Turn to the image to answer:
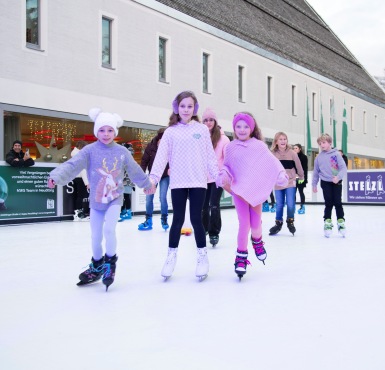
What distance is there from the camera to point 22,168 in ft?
33.8

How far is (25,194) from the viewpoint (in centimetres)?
1023

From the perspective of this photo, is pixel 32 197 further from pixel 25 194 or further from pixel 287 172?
pixel 287 172

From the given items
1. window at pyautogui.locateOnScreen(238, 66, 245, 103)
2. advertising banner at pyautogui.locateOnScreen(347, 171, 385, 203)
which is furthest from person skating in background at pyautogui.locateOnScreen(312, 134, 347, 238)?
window at pyautogui.locateOnScreen(238, 66, 245, 103)

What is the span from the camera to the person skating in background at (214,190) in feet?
21.0

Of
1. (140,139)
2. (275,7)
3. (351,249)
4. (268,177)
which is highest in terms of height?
(275,7)

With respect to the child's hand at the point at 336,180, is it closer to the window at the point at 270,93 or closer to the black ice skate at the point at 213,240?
the black ice skate at the point at 213,240

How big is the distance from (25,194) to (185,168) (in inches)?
262

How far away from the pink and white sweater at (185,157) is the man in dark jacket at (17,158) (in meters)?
6.42

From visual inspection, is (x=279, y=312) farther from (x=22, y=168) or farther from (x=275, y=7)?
(x=275, y=7)

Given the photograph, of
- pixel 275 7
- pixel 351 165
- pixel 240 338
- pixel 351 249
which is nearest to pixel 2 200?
pixel 351 249

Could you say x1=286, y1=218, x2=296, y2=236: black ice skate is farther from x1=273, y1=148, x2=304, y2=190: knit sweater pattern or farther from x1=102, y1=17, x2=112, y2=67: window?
x1=102, y1=17, x2=112, y2=67: window

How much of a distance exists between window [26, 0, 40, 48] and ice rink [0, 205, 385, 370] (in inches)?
333

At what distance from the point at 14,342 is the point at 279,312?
154 centimetres

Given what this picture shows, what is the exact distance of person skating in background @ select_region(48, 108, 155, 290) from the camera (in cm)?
409
